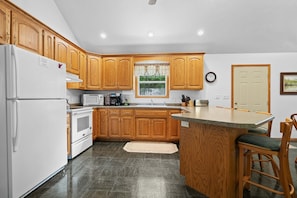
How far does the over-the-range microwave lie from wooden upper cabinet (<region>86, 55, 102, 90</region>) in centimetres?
22

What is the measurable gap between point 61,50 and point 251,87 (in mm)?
4857

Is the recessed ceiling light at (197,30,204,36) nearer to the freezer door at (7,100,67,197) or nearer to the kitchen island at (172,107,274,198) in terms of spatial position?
the kitchen island at (172,107,274,198)

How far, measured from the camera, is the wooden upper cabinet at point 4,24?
2074 mm

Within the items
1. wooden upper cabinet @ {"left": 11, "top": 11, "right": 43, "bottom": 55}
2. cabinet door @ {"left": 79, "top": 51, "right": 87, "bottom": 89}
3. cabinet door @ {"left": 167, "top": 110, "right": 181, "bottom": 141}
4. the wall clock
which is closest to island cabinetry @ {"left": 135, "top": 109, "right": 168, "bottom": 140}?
cabinet door @ {"left": 167, "top": 110, "right": 181, "bottom": 141}

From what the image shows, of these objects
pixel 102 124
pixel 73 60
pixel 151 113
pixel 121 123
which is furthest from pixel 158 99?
pixel 73 60

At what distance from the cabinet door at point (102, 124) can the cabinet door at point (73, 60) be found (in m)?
1.19

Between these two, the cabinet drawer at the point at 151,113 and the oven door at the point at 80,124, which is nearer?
the oven door at the point at 80,124

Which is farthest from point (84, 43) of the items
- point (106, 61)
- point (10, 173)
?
point (10, 173)

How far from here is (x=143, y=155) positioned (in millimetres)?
3404

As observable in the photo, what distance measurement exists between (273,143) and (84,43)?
484 centimetres

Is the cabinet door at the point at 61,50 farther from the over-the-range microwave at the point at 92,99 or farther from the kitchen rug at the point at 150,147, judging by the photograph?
the kitchen rug at the point at 150,147

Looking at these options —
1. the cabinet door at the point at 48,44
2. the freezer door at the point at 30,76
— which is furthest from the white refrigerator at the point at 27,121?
the cabinet door at the point at 48,44

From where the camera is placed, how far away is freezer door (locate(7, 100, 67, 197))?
184 centimetres

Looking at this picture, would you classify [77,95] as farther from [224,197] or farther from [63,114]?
[224,197]
